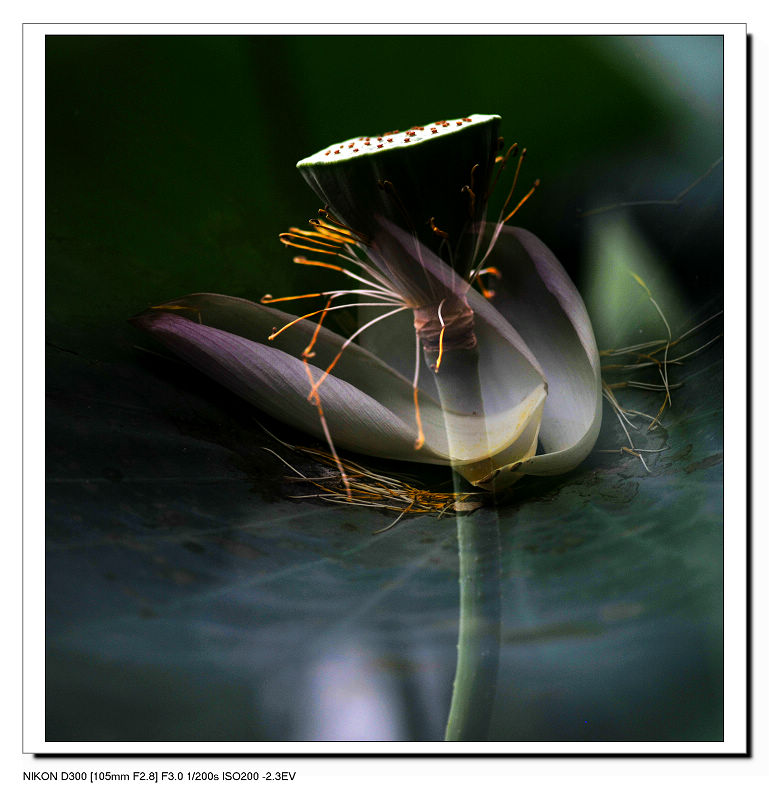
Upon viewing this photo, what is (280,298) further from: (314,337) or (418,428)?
(418,428)

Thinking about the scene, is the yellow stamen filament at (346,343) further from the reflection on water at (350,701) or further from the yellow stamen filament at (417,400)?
the reflection on water at (350,701)

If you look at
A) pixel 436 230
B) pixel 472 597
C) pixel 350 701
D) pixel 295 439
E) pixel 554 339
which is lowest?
pixel 350 701

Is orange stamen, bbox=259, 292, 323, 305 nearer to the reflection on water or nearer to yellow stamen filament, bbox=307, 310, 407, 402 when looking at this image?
yellow stamen filament, bbox=307, 310, 407, 402

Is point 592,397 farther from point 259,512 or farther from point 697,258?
point 259,512

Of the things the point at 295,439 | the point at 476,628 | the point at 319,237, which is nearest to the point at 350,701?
the point at 476,628

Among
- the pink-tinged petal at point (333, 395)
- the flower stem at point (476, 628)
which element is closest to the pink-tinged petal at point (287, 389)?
the pink-tinged petal at point (333, 395)

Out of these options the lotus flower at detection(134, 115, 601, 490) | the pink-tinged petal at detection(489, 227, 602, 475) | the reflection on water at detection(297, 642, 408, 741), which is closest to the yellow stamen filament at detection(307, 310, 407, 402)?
the lotus flower at detection(134, 115, 601, 490)

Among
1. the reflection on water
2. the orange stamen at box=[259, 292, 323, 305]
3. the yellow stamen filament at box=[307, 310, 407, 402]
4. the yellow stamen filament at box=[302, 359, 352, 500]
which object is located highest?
the orange stamen at box=[259, 292, 323, 305]
